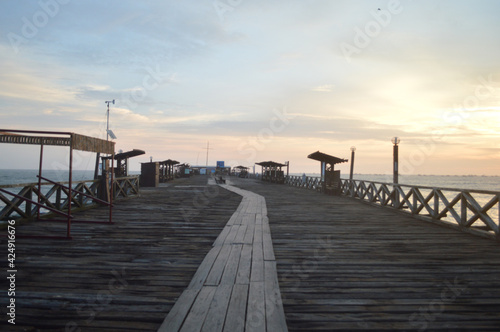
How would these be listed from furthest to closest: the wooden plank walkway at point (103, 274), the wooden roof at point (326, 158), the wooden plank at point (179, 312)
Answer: the wooden roof at point (326, 158)
the wooden plank walkway at point (103, 274)
the wooden plank at point (179, 312)

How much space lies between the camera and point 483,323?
9.68 ft

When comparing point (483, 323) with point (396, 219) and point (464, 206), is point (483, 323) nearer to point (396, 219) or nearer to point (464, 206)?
point (464, 206)

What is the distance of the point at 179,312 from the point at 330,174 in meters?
17.5

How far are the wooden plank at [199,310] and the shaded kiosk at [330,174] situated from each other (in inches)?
633

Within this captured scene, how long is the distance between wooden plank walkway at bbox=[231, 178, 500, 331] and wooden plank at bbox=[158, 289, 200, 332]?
0.98m

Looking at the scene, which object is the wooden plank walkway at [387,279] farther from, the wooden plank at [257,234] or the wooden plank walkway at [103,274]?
the wooden plank walkway at [103,274]

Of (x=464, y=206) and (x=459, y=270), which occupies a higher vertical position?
(x=464, y=206)

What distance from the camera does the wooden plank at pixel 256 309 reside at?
279cm

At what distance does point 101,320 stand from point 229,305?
47.2 inches

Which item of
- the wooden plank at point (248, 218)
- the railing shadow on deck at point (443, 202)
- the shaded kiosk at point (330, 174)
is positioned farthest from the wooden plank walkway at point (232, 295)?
the shaded kiosk at point (330, 174)

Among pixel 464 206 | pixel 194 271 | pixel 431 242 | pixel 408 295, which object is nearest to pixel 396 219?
pixel 464 206

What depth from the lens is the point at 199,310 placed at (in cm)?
309

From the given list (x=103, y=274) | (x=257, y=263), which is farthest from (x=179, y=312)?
(x=257, y=263)

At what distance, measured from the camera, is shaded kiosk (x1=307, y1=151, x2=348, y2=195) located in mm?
18906
